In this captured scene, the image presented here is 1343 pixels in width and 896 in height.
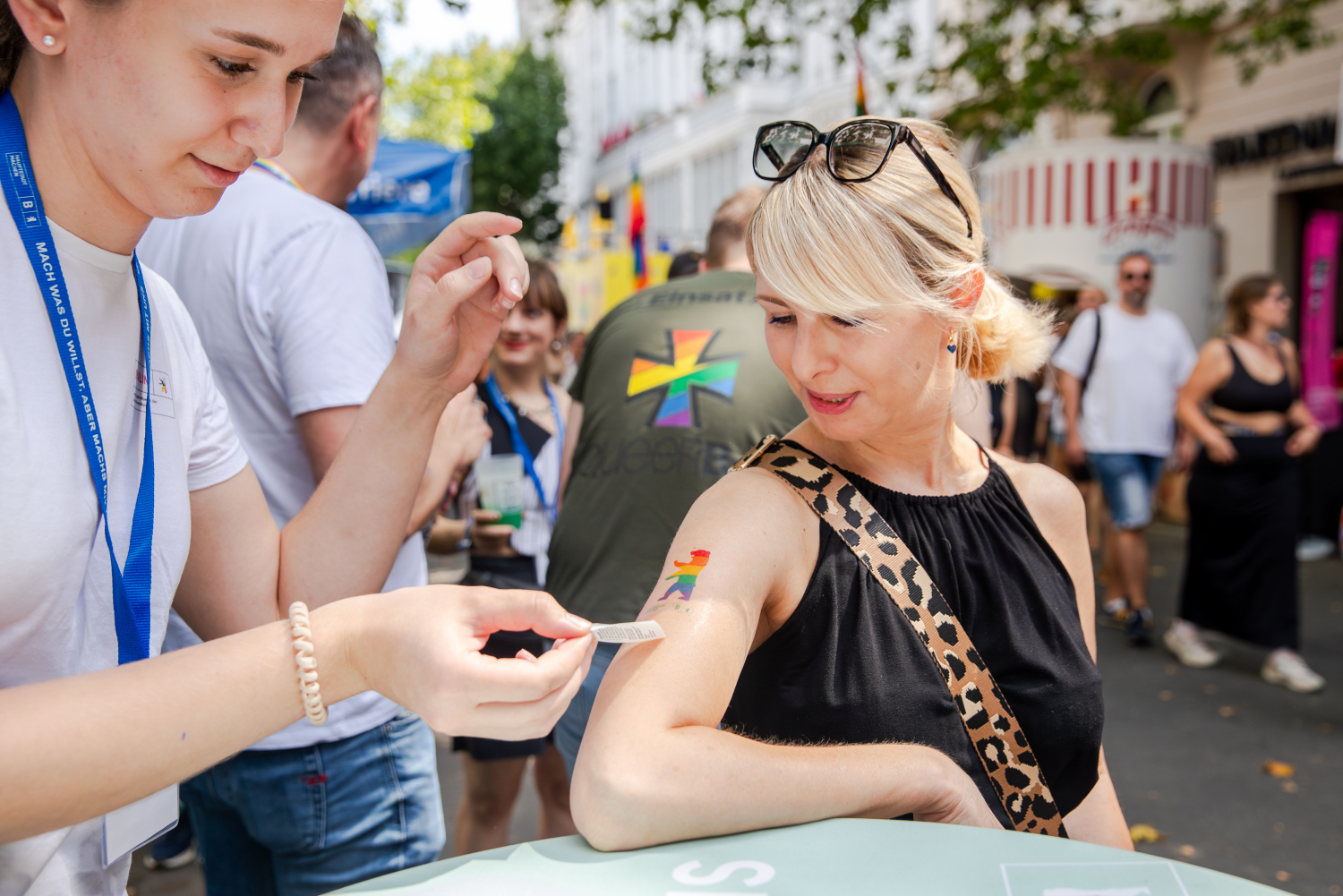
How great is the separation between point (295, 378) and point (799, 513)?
0.93 m

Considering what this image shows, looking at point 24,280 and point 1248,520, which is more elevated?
point 24,280

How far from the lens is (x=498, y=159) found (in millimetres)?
36969

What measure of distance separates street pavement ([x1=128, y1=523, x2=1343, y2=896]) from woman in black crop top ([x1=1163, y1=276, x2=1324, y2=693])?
0.30m

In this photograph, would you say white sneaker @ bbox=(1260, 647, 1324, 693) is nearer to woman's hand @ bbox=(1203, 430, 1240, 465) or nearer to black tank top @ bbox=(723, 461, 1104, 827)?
woman's hand @ bbox=(1203, 430, 1240, 465)

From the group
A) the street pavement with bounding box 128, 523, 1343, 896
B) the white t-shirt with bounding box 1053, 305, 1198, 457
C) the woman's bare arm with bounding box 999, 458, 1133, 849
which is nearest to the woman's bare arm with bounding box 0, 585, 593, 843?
the woman's bare arm with bounding box 999, 458, 1133, 849

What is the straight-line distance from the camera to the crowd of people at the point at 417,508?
3.36 ft

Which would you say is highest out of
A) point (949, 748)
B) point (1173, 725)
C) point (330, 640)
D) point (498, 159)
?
point (498, 159)

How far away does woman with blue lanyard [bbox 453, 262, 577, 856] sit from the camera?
124 inches

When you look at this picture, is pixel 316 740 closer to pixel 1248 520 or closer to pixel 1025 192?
pixel 1248 520

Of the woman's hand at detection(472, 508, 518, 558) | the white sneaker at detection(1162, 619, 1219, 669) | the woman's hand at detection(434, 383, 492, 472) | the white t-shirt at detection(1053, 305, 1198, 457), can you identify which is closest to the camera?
the woman's hand at detection(434, 383, 492, 472)

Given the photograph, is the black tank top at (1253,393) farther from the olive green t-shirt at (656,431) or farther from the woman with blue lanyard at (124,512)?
the woman with blue lanyard at (124,512)

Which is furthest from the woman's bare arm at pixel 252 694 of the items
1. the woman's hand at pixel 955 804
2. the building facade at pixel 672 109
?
the building facade at pixel 672 109

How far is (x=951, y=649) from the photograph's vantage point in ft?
5.04

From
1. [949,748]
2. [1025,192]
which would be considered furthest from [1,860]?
[1025,192]
